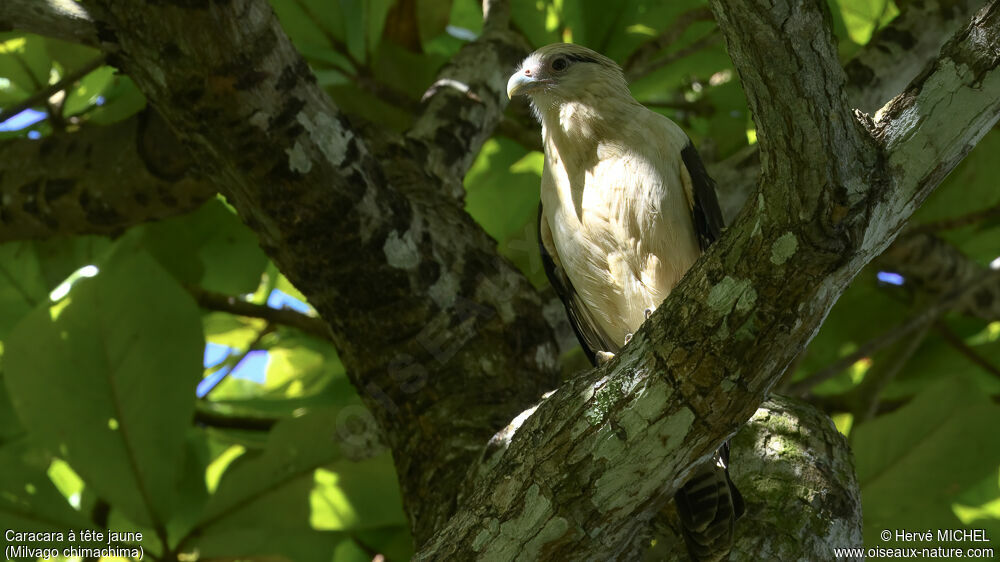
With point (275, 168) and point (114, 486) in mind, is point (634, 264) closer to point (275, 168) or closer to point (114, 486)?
point (275, 168)

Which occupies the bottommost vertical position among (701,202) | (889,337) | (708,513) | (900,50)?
(708,513)

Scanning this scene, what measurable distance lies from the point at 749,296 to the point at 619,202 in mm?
1043

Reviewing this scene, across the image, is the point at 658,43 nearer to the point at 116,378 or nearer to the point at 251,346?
the point at 251,346

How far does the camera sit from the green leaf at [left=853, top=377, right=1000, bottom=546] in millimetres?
3123

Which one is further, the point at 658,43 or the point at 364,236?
the point at 658,43

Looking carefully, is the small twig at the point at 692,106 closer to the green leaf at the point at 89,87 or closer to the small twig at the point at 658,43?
the small twig at the point at 658,43

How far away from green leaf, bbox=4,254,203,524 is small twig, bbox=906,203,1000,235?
9.75 feet

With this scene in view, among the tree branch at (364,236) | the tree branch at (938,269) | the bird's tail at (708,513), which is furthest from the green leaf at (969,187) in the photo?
the bird's tail at (708,513)

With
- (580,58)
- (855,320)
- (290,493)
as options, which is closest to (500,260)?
(580,58)

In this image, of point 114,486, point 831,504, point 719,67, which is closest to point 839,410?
point 719,67

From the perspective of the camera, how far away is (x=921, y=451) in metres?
3.14

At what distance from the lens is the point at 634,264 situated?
2797mm

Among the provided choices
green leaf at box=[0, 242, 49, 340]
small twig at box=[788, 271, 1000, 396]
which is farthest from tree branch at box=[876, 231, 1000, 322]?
green leaf at box=[0, 242, 49, 340]

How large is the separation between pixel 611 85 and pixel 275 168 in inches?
47.1
